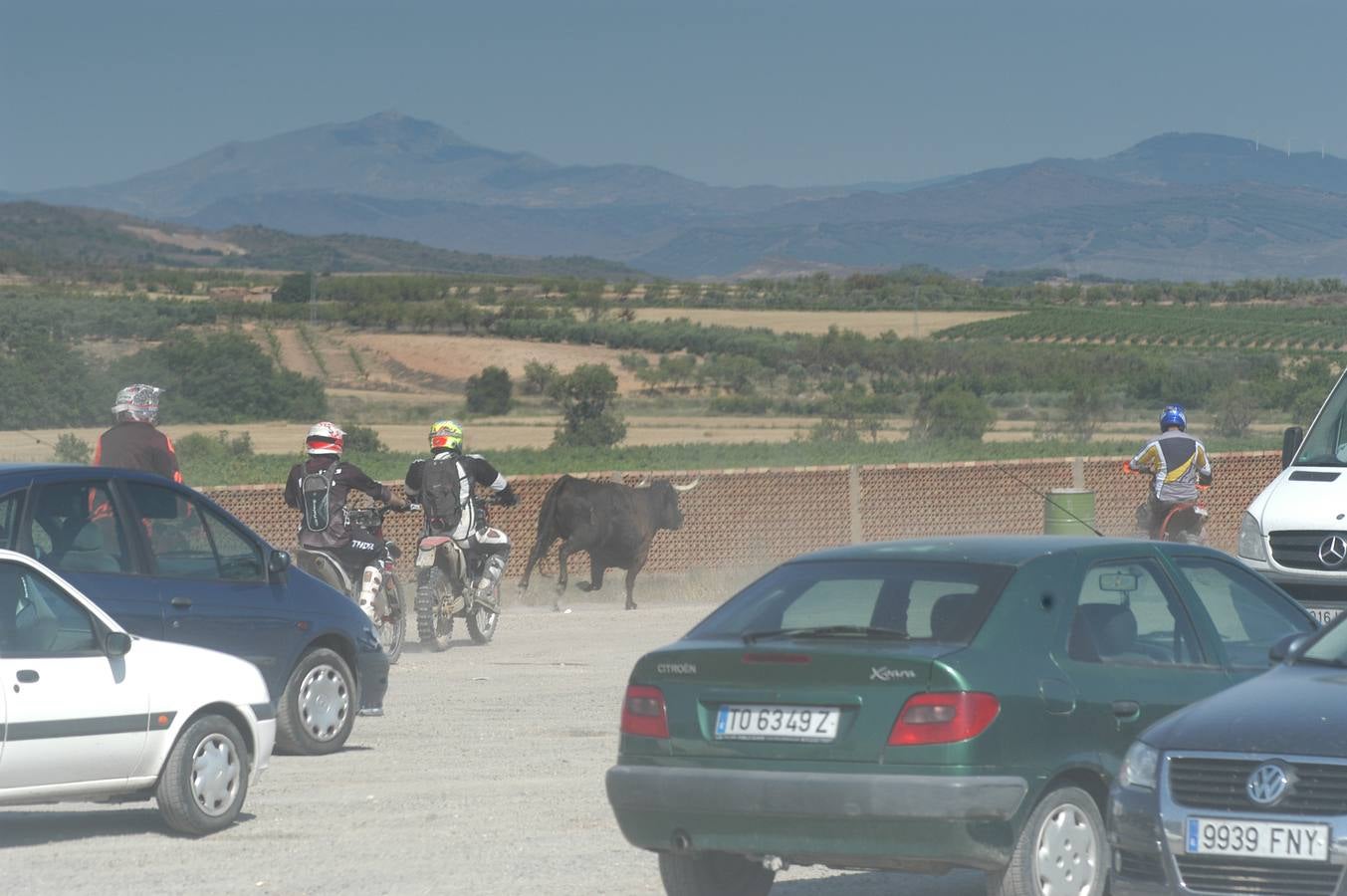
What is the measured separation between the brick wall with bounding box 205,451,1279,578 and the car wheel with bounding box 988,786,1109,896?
16.4 metres

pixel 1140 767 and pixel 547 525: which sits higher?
pixel 1140 767

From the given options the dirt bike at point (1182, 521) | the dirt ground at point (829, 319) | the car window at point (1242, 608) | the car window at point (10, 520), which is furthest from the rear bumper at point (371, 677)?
the dirt ground at point (829, 319)

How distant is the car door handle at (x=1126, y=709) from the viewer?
7.72 meters

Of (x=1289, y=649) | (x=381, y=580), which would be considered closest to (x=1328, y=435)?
(x=381, y=580)

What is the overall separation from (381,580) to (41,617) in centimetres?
648

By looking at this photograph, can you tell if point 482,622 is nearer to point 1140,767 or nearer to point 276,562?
point 276,562

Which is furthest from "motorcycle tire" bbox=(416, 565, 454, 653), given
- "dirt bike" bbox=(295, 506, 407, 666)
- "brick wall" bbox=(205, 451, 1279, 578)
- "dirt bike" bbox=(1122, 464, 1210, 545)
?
"dirt bike" bbox=(1122, 464, 1210, 545)

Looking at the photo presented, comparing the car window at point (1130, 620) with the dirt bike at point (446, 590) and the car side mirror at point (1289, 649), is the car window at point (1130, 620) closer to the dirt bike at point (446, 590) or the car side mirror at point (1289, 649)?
the car side mirror at point (1289, 649)

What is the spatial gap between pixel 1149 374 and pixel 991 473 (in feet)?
164

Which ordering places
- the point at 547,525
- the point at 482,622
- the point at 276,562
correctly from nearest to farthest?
the point at 276,562 < the point at 482,622 < the point at 547,525

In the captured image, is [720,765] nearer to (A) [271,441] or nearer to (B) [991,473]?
(B) [991,473]

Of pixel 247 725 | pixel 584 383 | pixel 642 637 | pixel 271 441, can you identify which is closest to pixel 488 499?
pixel 642 637

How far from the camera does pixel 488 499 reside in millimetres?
18016

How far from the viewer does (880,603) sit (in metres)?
8.05
